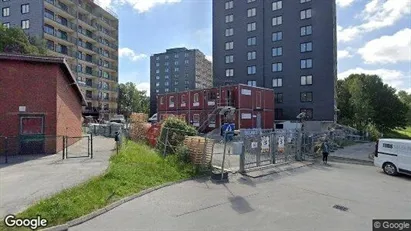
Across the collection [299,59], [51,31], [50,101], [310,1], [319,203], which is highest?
[310,1]

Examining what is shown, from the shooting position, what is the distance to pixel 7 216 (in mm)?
6254

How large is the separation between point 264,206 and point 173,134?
26.0 feet

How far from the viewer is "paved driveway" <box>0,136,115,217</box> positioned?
7.45 meters

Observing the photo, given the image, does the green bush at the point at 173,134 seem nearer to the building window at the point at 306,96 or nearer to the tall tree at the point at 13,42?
the tall tree at the point at 13,42

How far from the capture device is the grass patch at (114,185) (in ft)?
21.8

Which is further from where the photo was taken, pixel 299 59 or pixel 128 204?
pixel 299 59

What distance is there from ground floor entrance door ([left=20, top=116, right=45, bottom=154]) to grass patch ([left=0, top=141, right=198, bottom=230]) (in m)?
5.44

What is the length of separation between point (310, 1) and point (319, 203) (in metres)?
45.3

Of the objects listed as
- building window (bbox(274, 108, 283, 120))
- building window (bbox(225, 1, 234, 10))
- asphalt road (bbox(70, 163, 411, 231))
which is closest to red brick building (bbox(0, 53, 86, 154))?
asphalt road (bbox(70, 163, 411, 231))

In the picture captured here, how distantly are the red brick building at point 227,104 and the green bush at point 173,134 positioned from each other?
18.2 m

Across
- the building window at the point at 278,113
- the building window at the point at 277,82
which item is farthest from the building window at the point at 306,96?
the building window at the point at 277,82

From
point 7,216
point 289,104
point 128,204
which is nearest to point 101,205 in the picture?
point 128,204

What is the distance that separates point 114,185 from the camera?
9023 mm

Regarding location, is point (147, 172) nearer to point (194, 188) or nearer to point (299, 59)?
point (194, 188)
